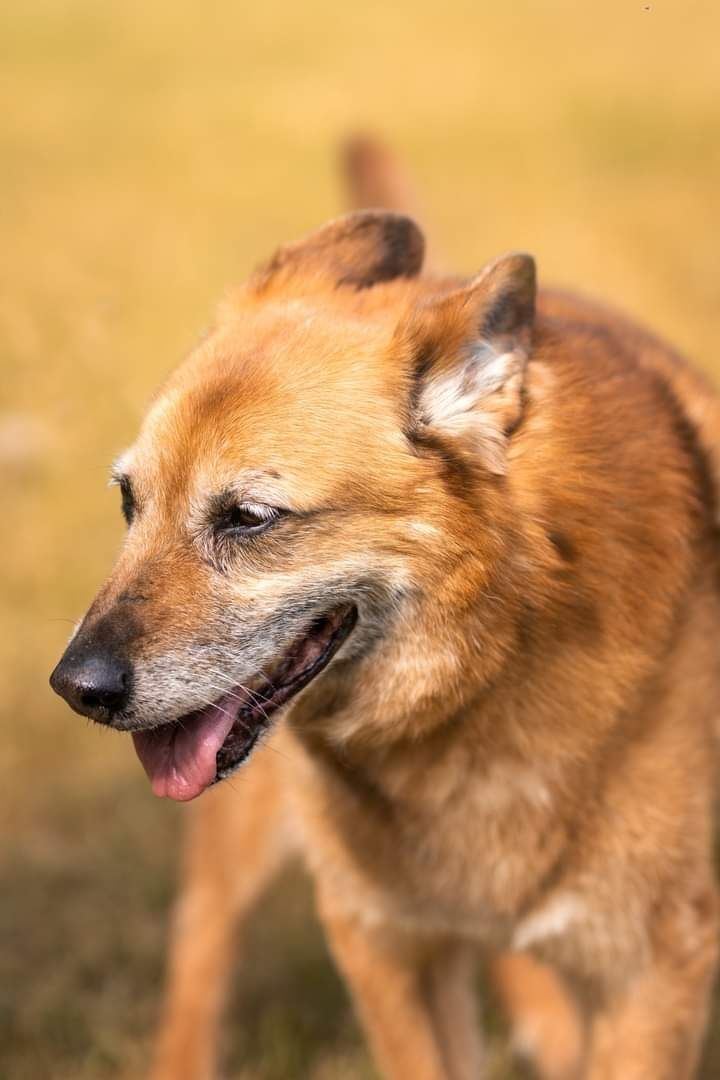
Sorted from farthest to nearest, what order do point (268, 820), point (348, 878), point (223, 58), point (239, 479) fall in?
1. point (223, 58)
2. point (268, 820)
3. point (348, 878)
4. point (239, 479)

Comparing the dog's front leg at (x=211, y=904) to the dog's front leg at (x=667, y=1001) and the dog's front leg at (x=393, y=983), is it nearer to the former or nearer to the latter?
the dog's front leg at (x=393, y=983)

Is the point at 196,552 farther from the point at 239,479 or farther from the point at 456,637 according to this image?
the point at 456,637

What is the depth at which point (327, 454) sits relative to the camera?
279cm

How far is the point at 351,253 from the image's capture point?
11.0 ft

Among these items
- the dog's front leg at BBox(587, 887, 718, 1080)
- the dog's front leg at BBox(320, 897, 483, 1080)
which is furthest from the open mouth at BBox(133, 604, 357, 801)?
the dog's front leg at BBox(587, 887, 718, 1080)

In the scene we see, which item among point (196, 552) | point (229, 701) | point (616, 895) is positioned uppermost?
point (196, 552)

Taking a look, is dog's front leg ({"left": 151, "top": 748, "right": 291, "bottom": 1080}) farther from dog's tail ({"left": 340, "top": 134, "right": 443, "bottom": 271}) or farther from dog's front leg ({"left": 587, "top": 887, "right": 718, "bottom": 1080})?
dog's tail ({"left": 340, "top": 134, "right": 443, "bottom": 271})

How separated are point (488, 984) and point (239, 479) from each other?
101 inches

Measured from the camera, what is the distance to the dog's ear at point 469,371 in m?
2.84

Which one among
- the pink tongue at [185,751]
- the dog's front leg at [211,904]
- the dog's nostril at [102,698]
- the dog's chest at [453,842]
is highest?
the dog's nostril at [102,698]

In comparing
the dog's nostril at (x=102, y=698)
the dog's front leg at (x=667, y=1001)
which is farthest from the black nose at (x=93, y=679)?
the dog's front leg at (x=667, y=1001)

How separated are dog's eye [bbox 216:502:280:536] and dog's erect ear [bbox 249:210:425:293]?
0.74m

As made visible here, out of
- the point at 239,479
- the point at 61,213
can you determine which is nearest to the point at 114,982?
the point at 239,479

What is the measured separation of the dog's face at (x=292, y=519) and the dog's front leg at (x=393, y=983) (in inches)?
31.9
